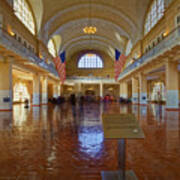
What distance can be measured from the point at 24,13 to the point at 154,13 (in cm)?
1327

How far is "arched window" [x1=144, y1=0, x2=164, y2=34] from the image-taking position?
625 inches

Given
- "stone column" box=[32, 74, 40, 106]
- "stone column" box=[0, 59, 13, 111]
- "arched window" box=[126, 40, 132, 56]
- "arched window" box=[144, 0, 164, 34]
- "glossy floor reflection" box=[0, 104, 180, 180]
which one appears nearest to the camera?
"glossy floor reflection" box=[0, 104, 180, 180]

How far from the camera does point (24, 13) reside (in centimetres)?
1688

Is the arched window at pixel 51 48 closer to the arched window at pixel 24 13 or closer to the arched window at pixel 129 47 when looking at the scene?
the arched window at pixel 24 13

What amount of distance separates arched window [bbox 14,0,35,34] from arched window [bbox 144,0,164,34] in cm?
1307

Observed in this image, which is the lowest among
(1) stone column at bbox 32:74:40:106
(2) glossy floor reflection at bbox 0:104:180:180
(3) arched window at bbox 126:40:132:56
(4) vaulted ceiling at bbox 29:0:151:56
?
(2) glossy floor reflection at bbox 0:104:180:180

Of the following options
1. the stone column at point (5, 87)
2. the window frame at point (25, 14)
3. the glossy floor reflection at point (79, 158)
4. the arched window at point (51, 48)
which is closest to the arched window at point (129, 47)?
the arched window at point (51, 48)

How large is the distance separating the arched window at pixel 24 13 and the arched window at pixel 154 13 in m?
13.1

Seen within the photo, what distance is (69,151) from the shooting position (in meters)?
3.67

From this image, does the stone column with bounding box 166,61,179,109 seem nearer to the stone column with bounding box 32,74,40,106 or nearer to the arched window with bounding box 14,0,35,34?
the arched window with bounding box 14,0,35,34

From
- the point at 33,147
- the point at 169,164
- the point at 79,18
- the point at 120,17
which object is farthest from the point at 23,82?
the point at 169,164

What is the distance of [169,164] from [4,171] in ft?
9.16

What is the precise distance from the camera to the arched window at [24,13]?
605 inches

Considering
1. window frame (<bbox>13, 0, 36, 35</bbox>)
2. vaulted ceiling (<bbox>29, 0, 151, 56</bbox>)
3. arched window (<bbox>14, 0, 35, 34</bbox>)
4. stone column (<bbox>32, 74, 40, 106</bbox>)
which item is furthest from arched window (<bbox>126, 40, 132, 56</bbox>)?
stone column (<bbox>32, 74, 40, 106</bbox>)
